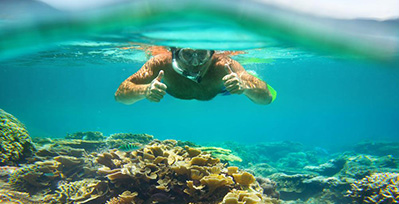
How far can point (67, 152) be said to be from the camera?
7.21m

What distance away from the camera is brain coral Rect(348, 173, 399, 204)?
6.29m

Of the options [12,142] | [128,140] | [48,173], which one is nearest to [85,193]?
[48,173]

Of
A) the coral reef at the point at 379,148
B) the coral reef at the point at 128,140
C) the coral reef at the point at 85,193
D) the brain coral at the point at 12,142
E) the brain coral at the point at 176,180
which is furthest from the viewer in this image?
the coral reef at the point at 379,148

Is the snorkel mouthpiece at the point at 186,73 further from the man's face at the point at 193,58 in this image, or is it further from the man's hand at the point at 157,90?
the man's hand at the point at 157,90

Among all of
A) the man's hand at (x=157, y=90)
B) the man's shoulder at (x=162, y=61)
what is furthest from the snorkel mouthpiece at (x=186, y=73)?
the man's hand at (x=157, y=90)

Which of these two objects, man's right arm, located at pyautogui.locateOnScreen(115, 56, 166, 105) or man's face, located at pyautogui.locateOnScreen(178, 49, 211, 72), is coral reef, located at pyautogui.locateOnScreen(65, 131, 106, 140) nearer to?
man's right arm, located at pyautogui.locateOnScreen(115, 56, 166, 105)

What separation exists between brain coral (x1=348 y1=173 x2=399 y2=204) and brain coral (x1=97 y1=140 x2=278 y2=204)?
199 inches

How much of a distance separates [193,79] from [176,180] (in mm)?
1975

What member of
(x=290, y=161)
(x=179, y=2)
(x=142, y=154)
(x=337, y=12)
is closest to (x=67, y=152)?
(x=142, y=154)

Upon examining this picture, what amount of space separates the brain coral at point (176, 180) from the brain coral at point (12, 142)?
4.09 metres

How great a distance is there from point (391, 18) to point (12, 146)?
11337 millimetres

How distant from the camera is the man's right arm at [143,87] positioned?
11.0ft

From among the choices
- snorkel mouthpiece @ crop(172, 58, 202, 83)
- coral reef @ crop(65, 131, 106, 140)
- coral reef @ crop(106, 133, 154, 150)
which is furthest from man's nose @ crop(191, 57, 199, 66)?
coral reef @ crop(65, 131, 106, 140)

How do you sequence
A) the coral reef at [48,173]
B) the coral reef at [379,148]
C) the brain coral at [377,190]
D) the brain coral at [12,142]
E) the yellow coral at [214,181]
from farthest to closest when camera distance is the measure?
the coral reef at [379,148] → the brain coral at [12,142] → the brain coral at [377,190] → the coral reef at [48,173] → the yellow coral at [214,181]
